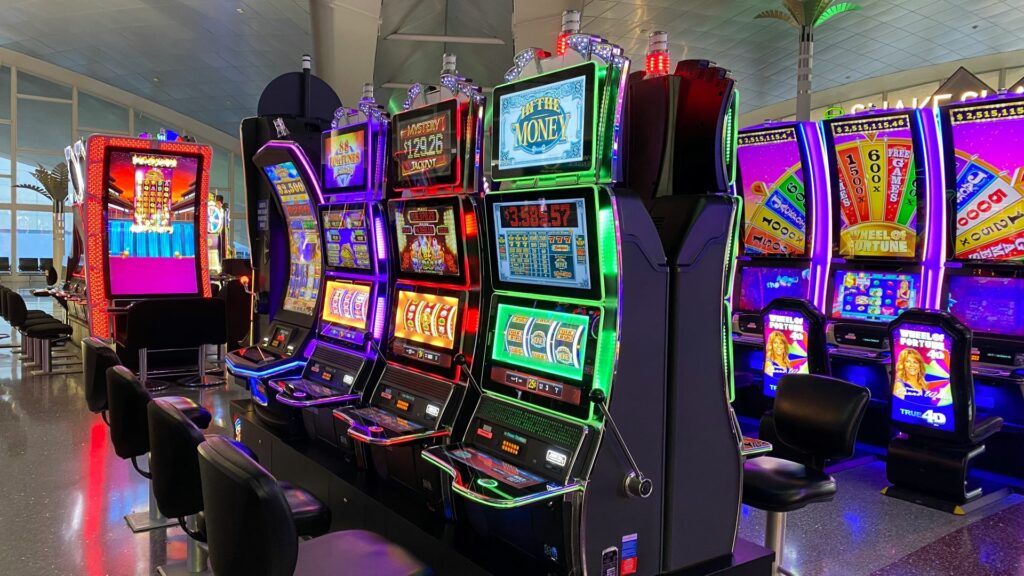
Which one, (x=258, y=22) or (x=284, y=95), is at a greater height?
(x=258, y=22)

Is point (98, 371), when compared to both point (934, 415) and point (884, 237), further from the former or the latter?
point (884, 237)

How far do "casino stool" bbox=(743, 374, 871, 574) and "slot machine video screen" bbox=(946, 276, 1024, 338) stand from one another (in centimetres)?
234

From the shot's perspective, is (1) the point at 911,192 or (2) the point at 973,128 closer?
(2) the point at 973,128

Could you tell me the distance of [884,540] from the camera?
371 cm

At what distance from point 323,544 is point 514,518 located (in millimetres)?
668

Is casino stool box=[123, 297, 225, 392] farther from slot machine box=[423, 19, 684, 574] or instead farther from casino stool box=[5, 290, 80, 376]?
slot machine box=[423, 19, 684, 574]

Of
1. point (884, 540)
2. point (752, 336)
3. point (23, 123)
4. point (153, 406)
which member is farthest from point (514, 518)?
point (23, 123)

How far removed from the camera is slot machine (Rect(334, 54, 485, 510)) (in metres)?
2.97

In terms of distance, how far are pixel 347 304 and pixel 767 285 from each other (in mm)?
3650

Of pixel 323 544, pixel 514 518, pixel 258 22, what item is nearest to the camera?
pixel 323 544

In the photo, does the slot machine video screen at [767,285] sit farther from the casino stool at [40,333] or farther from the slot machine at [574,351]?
the casino stool at [40,333]

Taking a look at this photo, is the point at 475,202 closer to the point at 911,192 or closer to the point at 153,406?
the point at 153,406

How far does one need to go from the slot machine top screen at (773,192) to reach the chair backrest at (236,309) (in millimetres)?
5297

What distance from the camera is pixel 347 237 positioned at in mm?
4066
